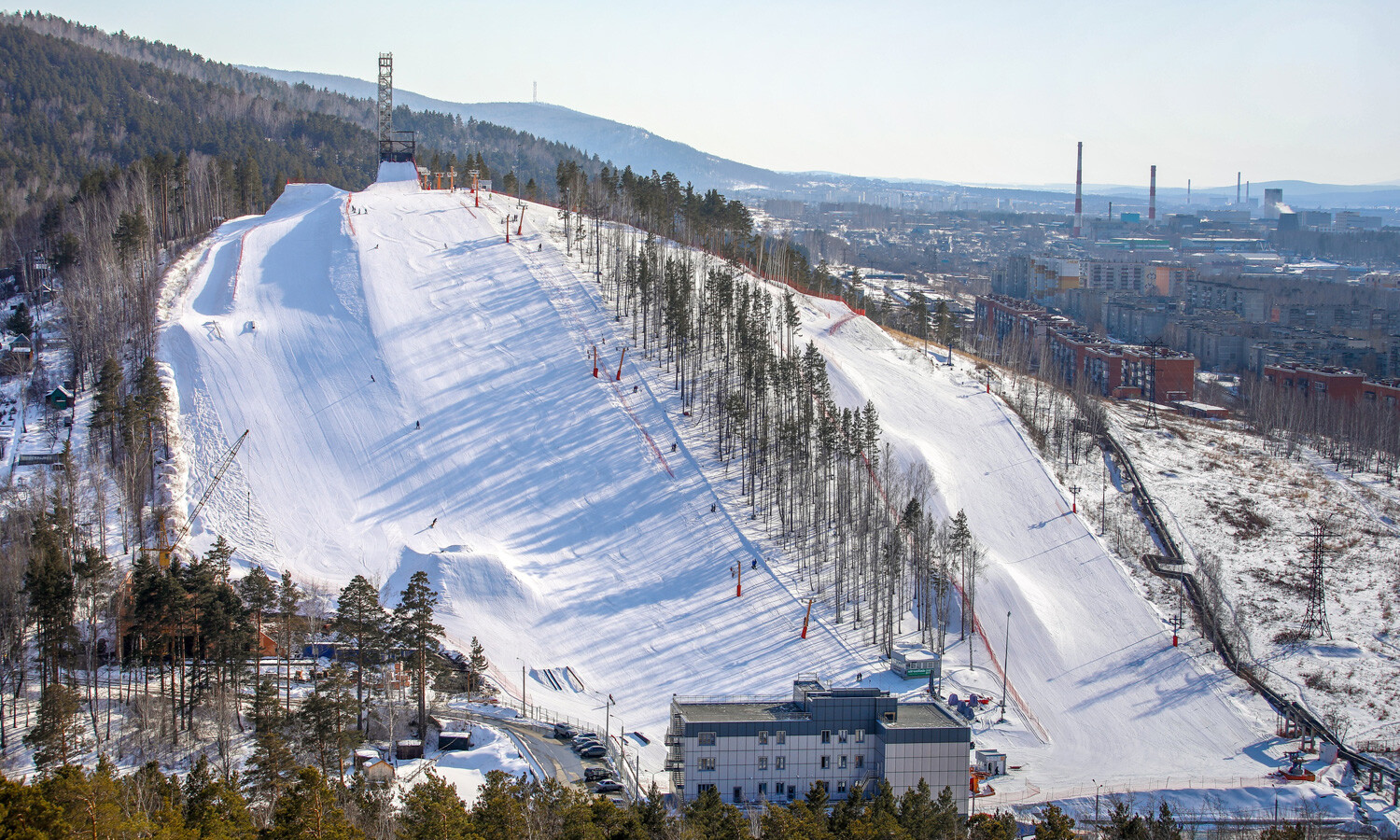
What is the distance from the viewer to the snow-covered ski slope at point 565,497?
40969mm

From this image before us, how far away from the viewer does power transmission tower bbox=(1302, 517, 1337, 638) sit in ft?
158

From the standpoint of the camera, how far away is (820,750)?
3034 cm

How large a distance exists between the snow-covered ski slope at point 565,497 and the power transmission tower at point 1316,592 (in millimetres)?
7038

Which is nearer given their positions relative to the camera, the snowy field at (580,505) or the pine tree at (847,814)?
the pine tree at (847,814)

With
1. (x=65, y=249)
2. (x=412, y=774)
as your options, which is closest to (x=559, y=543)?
(x=412, y=774)

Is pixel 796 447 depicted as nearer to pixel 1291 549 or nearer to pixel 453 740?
pixel 453 740

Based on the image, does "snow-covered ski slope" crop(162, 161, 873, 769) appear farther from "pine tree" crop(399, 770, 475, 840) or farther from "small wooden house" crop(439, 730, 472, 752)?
"pine tree" crop(399, 770, 475, 840)

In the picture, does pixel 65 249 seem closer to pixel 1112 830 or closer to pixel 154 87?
pixel 1112 830

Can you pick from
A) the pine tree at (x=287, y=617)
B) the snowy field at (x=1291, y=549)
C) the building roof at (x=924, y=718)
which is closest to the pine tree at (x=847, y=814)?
the building roof at (x=924, y=718)

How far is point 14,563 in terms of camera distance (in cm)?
3584

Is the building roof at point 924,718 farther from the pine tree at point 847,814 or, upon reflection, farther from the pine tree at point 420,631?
the pine tree at point 420,631

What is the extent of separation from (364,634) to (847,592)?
1999 centimetres

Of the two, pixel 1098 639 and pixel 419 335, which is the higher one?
pixel 419 335

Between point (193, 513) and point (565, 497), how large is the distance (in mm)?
15143
